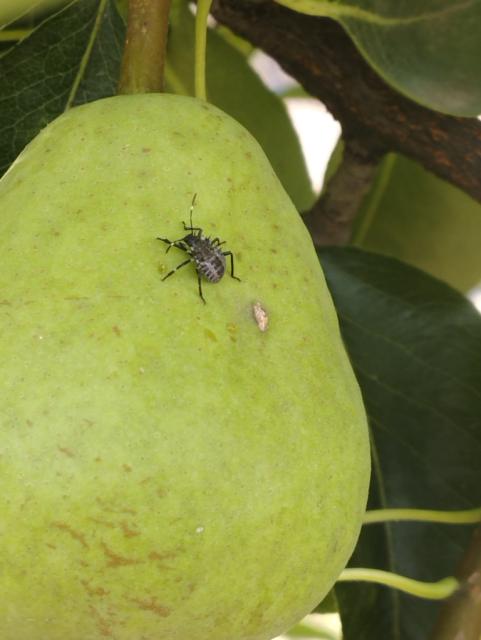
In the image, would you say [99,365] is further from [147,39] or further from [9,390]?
[147,39]

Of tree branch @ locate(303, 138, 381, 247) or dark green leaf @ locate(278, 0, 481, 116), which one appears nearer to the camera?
dark green leaf @ locate(278, 0, 481, 116)

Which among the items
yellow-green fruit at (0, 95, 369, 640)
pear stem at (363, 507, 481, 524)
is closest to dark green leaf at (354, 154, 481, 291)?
pear stem at (363, 507, 481, 524)

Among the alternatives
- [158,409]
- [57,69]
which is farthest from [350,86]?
[158,409]

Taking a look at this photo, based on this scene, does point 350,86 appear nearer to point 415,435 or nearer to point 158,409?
point 415,435

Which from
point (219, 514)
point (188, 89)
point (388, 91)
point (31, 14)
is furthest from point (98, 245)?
point (188, 89)

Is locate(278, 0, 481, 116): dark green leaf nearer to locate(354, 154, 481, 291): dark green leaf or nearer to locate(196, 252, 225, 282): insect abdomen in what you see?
locate(196, 252, 225, 282): insect abdomen

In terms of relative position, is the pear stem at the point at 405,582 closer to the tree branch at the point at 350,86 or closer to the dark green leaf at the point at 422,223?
the tree branch at the point at 350,86
